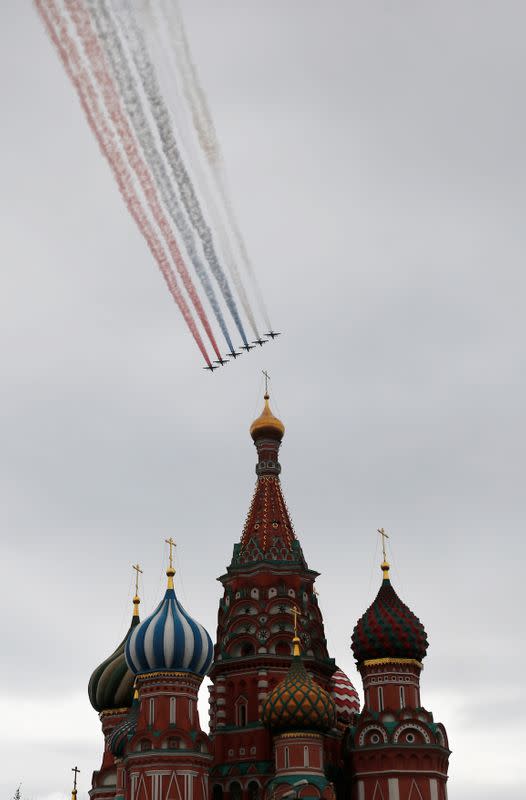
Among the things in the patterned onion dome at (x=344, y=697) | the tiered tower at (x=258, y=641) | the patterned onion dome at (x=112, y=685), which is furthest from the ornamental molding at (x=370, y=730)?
the patterned onion dome at (x=112, y=685)

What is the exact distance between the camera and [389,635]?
44.6 meters

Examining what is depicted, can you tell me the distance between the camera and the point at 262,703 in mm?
42188

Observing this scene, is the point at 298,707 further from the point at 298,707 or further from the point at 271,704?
the point at 271,704

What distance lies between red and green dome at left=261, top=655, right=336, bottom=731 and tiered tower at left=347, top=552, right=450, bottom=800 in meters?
2.73

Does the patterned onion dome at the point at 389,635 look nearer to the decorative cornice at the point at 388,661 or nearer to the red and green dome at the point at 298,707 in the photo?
the decorative cornice at the point at 388,661

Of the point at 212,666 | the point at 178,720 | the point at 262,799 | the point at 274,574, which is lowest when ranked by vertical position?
the point at 262,799

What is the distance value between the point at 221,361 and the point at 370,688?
19.5 metres

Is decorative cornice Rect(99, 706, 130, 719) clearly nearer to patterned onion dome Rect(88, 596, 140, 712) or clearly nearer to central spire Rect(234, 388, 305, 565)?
→ patterned onion dome Rect(88, 596, 140, 712)

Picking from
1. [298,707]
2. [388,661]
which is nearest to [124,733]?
[298,707]

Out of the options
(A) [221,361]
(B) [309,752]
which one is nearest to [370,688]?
(B) [309,752]

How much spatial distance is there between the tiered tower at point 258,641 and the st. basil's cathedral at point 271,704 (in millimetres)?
54

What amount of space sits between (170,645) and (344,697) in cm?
1095

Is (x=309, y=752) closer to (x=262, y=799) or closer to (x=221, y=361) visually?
(x=262, y=799)

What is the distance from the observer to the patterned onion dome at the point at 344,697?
4925 centimetres
